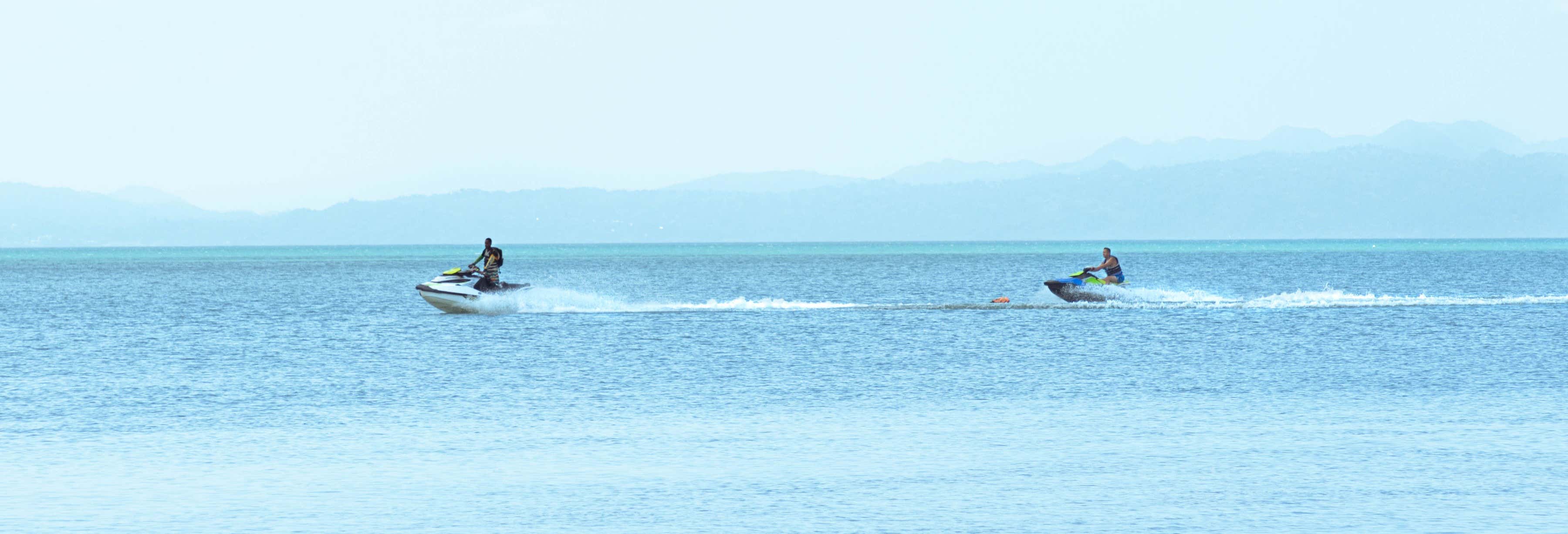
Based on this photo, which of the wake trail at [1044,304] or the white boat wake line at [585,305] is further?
the wake trail at [1044,304]

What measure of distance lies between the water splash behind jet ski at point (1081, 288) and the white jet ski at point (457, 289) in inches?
647

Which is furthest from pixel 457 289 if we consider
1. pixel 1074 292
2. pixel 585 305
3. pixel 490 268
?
pixel 1074 292

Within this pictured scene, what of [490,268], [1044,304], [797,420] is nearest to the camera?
[797,420]

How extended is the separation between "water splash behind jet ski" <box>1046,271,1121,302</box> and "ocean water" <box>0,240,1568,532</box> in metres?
1.07

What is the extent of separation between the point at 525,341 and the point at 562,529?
2451cm

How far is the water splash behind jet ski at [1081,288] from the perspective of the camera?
158ft

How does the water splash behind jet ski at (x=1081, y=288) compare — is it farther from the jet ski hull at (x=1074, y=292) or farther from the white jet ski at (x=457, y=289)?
the white jet ski at (x=457, y=289)

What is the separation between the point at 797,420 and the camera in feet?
76.7

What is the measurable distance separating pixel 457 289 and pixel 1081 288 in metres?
18.7

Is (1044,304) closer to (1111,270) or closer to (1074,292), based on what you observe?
(1074,292)

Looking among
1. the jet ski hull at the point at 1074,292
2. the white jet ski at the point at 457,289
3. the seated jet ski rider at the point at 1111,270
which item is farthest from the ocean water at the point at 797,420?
the seated jet ski rider at the point at 1111,270

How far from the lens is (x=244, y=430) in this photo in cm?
2255

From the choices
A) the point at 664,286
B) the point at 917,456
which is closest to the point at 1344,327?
the point at 917,456

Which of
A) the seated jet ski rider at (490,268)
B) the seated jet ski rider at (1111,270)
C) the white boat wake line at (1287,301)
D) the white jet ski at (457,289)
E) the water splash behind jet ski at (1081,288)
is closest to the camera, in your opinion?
the seated jet ski rider at (490,268)
